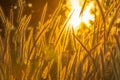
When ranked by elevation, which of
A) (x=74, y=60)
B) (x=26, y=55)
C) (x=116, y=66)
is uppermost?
(x=26, y=55)

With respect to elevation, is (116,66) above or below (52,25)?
below

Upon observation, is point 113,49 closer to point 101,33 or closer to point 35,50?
point 101,33

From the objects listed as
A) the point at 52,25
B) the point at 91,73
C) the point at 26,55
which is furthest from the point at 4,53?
the point at 91,73

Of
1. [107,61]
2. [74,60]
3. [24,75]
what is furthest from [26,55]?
[107,61]

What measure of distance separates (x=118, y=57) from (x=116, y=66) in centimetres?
5

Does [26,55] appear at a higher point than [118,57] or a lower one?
higher

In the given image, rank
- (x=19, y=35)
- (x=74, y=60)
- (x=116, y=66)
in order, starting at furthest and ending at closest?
(x=19, y=35), (x=74, y=60), (x=116, y=66)

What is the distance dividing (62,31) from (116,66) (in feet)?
1.02

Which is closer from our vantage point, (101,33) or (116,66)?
(116,66)

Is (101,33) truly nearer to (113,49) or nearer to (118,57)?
(113,49)

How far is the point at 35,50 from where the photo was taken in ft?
6.24

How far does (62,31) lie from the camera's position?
1.78m

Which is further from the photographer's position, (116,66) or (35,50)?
(35,50)

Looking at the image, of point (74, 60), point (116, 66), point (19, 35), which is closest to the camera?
point (116, 66)
